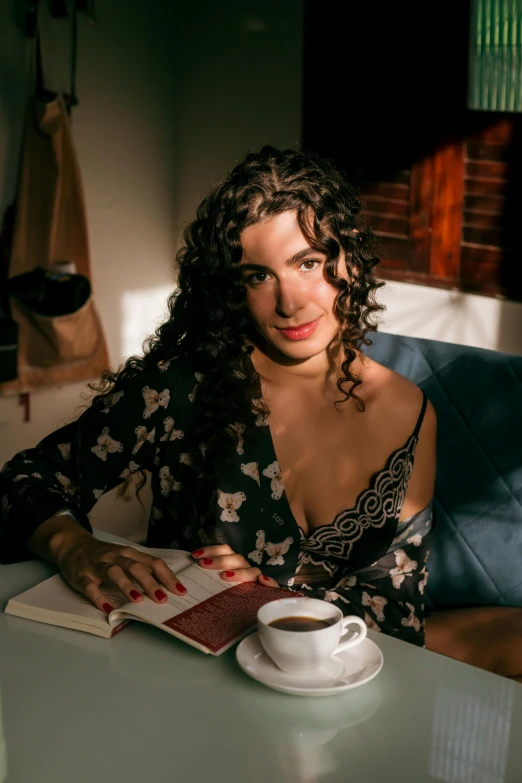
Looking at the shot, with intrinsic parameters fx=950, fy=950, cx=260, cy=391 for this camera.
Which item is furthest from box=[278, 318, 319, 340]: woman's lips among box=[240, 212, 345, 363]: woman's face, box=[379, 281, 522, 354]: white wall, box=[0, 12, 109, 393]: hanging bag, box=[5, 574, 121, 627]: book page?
box=[0, 12, 109, 393]: hanging bag


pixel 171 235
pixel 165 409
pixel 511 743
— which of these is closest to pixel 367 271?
pixel 165 409

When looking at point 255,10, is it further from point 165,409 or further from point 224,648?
point 224,648

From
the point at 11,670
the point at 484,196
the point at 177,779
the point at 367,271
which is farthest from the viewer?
the point at 484,196

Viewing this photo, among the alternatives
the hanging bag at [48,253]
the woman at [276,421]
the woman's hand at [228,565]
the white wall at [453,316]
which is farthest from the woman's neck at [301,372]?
the hanging bag at [48,253]

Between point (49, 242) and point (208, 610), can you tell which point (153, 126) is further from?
point (208, 610)

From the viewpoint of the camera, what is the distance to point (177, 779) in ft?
2.89

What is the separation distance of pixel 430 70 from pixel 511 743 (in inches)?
85.6

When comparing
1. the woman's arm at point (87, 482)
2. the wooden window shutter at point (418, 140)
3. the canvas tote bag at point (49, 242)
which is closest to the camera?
the woman's arm at point (87, 482)

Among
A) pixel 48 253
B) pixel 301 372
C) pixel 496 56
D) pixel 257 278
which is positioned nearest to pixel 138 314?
pixel 48 253

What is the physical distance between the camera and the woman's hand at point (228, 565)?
1257 millimetres

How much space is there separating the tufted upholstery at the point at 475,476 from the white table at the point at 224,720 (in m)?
0.60

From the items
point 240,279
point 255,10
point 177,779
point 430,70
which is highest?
point 255,10

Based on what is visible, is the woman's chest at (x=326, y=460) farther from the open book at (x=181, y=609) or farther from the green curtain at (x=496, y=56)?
the green curtain at (x=496, y=56)

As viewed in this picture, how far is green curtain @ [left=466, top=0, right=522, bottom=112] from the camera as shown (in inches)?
99.3
